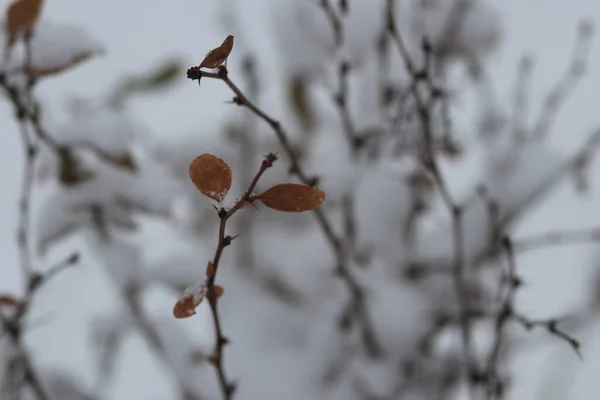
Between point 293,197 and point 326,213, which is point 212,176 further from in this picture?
point 326,213

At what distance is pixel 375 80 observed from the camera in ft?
2.20

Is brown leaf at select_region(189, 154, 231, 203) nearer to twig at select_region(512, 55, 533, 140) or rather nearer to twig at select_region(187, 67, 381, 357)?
twig at select_region(187, 67, 381, 357)

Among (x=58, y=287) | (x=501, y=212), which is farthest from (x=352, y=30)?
(x=58, y=287)

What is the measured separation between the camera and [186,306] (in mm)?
231

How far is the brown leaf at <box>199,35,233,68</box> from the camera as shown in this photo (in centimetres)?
21

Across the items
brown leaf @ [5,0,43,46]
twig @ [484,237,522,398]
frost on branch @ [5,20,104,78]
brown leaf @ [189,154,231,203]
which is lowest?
brown leaf @ [189,154,231,203]

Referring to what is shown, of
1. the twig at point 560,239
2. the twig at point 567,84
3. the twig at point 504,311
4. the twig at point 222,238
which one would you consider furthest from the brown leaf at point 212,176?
the twig at point 567,84

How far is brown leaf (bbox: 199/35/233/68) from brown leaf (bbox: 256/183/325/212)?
5 cm

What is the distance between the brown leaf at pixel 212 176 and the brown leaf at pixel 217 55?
32mm

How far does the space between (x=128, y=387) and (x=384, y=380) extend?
2.97 ft

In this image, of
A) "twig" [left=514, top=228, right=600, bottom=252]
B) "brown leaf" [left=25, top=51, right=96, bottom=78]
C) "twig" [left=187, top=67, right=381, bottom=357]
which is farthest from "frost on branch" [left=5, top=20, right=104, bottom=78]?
"twig" [left=514, top=228, right=600, bottom=252]

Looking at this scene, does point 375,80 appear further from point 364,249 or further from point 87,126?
point 87,126

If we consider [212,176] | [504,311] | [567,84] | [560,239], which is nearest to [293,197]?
[212,176]

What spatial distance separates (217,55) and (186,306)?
0.09m
